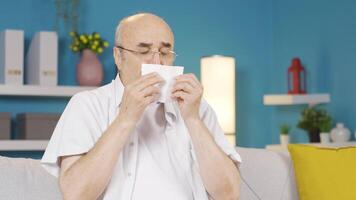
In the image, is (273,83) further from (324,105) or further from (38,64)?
(38,64)

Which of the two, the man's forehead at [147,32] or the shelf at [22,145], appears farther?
the shelf at [22,145]

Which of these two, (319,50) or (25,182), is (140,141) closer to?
(25,182)

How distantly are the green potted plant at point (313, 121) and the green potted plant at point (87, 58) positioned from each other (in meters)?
1.22

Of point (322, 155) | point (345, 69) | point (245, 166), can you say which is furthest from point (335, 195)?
point (345, 69)

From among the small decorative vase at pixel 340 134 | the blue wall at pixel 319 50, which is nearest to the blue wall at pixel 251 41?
the blue wall at pixel 319 50

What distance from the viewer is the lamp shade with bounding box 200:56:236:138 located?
13.3 feet

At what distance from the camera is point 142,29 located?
1.84m

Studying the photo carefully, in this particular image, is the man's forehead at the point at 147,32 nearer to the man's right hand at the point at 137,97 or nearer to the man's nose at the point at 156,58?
the man's nose at the point at 156,58

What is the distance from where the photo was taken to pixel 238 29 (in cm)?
457

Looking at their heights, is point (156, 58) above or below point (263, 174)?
above

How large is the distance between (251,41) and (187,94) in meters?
2.95

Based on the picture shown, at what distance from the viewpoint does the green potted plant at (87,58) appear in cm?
386

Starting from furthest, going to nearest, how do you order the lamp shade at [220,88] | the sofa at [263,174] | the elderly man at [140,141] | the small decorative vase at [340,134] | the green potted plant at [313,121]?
the lamp shade at [220,88]
the green potted plant at [313,121]
the small decorative vase at [340,134]
the sofa at [263,174]
the elderly man at [140,141]

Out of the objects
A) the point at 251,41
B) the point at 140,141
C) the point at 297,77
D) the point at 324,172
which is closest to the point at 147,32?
the point at 140,141
